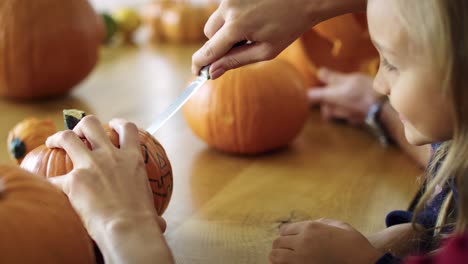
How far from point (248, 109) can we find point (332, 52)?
1.42 feet

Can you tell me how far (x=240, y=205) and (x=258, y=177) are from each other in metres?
0.13

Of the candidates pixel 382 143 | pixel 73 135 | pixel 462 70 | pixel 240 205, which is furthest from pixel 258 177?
pixel 462 70

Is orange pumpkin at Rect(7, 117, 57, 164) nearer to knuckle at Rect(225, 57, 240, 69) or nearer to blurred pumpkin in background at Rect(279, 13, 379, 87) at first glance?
knuckle at Rect(225, 57, 240, 69)

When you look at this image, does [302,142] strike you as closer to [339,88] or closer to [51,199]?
[339,88]

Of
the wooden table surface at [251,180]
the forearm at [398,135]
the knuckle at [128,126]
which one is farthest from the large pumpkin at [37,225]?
the forearm at [398,135]

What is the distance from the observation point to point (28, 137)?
3.77 ft

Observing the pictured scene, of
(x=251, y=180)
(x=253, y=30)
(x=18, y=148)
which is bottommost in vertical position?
(x=251, y=180)

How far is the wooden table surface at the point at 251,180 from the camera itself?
104 centimetres

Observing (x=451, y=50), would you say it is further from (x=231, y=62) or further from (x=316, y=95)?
(x=316, y=95)

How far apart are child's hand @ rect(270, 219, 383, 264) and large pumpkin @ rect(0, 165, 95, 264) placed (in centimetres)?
28

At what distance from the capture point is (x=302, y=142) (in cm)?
145

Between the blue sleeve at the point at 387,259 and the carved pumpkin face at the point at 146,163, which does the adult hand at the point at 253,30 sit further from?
the blue sleeve at the point at 387,259

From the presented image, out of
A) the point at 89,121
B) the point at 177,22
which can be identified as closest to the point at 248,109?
the point at 89,121

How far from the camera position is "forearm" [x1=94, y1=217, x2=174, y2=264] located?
71 centimetres
